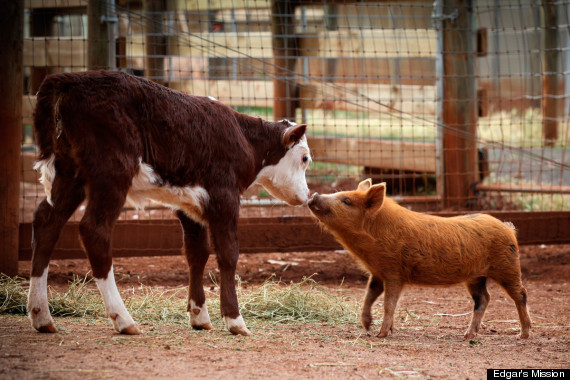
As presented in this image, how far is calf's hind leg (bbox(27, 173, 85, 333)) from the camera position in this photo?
4.68m

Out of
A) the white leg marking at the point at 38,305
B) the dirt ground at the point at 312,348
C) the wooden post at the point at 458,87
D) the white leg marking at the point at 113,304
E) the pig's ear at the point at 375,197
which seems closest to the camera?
the dirt ground at the point at 312,348

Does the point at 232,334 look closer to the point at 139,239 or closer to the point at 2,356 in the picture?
the point at 2,356

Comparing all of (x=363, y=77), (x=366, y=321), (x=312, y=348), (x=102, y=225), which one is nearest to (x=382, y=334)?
(x=366, y=321)

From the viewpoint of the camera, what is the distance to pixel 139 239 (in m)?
7.48

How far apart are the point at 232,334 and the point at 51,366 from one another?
1439 mm

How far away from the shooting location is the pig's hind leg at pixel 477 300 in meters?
5.39

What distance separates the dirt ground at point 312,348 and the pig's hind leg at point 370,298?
95mm

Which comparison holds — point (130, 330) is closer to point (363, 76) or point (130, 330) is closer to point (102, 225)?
point (102, 225)

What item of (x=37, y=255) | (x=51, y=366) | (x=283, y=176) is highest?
(x=283, y=176)

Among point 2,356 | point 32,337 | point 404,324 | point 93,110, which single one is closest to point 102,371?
point 2,356

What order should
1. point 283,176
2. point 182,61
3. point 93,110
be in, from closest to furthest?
point 93,110 → point 283,176 → point 182,61

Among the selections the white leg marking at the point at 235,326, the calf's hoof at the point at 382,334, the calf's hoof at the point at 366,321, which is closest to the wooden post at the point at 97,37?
the white leg marking at the point at 235,326

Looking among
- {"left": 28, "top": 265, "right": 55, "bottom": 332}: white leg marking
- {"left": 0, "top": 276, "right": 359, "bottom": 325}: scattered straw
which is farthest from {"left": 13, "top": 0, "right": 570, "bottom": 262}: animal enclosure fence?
{"left": 28, "top": 265, "right": 55, "bottom": 332}: white leg marking

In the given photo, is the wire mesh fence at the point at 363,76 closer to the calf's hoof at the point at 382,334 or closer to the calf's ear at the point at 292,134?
the calf's ear at the point at 292,134
